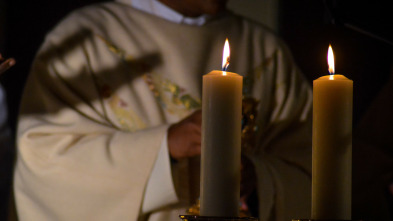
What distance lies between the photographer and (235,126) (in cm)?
50

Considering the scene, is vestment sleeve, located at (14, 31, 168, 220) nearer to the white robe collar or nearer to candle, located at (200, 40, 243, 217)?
the white robe collar

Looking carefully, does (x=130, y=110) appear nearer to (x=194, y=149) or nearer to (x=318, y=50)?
(x=194, y=149)

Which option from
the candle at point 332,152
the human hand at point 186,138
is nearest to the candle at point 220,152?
the candle at point 332,152

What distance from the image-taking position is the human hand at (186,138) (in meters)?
1.18

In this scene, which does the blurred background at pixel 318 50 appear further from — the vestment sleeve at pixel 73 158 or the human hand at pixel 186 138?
the human hand at pixel 186 138

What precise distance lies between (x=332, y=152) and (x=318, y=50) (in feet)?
4.34

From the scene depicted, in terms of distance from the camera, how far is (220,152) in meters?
0.49

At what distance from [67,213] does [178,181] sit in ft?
0.82

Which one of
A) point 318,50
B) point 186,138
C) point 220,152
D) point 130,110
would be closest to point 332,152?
point 220,152

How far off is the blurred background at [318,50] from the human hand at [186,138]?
0.51 metres

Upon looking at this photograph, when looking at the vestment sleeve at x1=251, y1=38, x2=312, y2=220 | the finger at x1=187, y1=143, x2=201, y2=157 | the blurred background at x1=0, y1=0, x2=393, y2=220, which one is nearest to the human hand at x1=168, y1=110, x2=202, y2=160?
the finger at x1=187, y1=143, x2=201, y2=157

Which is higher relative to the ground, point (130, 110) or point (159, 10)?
point (159, 10)

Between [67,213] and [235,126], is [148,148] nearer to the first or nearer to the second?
[67,213]

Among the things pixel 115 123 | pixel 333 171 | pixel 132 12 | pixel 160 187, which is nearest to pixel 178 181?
pixel 160 187
